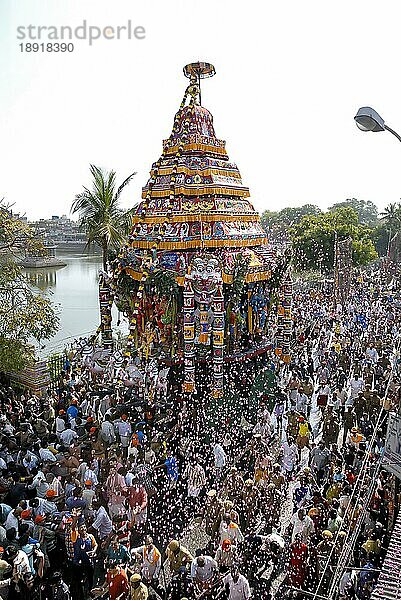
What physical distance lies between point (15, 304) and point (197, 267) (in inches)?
193

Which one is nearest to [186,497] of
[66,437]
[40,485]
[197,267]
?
[40,485]

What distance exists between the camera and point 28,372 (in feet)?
45.8

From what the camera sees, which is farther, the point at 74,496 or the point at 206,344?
the point at 206,344

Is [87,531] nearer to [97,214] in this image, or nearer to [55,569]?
[55,569]

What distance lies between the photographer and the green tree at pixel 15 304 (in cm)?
1321

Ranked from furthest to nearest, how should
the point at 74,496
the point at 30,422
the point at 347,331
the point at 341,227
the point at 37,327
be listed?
1. the point at 341,227
2. the point at 347,331
3. the point at 37,327
4. the point at 30,422
5. the point at 74,496

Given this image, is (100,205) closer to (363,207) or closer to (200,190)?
(200,190)

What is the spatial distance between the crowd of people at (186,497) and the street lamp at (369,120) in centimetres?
460

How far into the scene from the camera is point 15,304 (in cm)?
1356

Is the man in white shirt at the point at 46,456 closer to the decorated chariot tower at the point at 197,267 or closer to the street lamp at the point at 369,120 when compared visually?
the decorated chariot tower at the point at 197,267

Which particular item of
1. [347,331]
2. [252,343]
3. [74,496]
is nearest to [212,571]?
[74,496]

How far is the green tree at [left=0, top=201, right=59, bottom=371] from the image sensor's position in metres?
13.2

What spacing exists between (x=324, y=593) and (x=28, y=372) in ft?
32.5

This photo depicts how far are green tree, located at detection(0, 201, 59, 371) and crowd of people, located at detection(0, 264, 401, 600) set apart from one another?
1.07 meters
